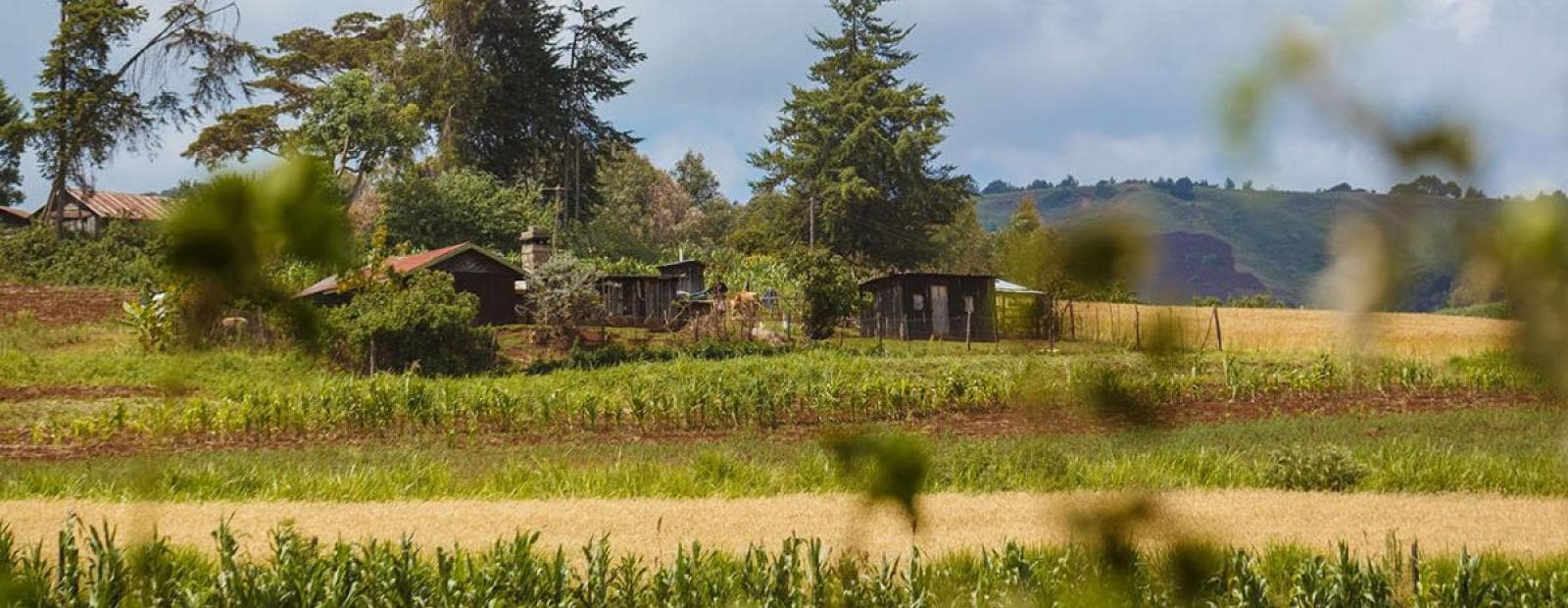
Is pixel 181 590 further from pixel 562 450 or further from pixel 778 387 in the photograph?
pixel 778 387

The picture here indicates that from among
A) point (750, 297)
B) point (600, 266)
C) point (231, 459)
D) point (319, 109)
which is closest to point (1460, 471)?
point (231, 459)

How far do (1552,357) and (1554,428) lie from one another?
0.03 m

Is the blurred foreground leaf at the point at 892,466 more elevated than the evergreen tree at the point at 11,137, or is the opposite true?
the evergreen tree at the point at 11,137

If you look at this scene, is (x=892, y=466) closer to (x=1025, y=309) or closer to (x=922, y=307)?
(x=1025, y=309)

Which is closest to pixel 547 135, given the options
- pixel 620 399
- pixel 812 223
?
pixel 812 223

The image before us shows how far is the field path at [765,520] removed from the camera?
7.89 meters

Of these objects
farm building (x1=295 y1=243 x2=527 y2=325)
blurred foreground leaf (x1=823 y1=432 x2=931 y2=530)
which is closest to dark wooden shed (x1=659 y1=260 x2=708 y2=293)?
farm building (x1=295 y1=243 x2=527 y2=325)

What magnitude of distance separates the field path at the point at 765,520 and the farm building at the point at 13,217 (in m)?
39.5

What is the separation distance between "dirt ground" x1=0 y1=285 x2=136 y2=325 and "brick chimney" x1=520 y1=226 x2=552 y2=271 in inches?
345

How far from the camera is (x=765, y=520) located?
8.87m

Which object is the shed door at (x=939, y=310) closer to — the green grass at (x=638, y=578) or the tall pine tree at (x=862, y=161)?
the tall pine tree at (x=862, y=161)

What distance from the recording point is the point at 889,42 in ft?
158

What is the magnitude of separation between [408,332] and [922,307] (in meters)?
14.9

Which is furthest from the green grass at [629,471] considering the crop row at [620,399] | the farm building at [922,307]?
the farm building at [922,307]
